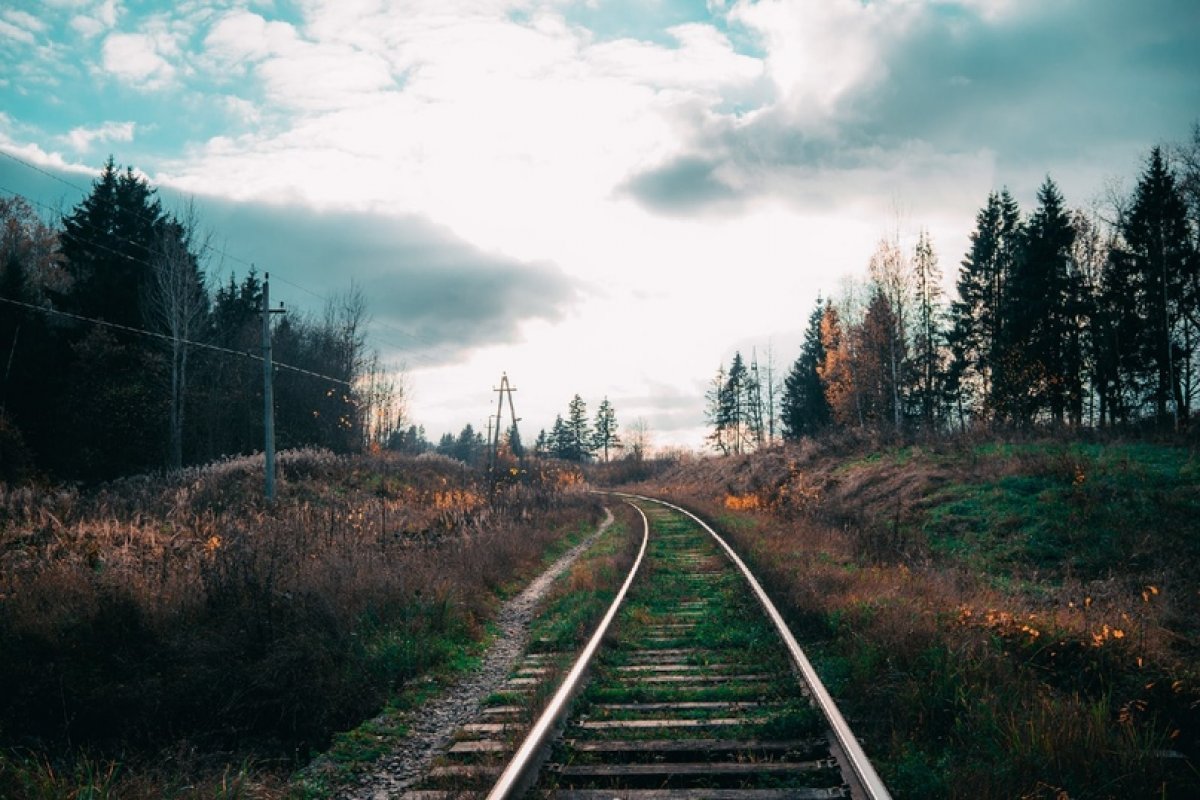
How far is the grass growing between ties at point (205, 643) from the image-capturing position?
5.18 meters

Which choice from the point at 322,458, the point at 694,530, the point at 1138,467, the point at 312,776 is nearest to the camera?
the point at 312,776

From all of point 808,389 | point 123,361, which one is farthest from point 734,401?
point 123,361

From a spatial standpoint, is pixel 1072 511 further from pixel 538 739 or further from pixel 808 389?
pixel 808 389

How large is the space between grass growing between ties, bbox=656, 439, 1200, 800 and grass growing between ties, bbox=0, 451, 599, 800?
4082mm

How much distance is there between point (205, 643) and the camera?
6555 millimetres

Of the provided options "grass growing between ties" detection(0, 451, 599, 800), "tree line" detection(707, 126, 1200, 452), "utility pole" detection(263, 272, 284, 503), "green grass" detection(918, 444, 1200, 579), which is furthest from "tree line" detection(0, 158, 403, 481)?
"tree line" detection(707, 126, 1200, 452)

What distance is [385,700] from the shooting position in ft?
19.9

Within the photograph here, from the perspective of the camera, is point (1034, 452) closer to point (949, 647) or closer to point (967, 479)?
point (967, 479)

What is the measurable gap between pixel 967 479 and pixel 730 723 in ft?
53.1

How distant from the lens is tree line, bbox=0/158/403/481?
28.9 meters

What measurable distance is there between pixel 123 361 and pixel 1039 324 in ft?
155

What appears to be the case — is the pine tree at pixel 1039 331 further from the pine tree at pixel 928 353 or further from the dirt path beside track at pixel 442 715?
the dirt path beside track at pixel 442 715

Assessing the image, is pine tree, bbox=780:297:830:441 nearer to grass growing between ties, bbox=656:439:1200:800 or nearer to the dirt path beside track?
grass growing between ties, bbox=656:439:1200:800

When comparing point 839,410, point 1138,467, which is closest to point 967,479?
point 1138,467
